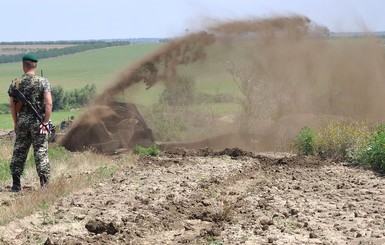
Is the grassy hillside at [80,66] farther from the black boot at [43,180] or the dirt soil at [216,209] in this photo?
the black boot at [43,180]

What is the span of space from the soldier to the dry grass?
0.33 meters

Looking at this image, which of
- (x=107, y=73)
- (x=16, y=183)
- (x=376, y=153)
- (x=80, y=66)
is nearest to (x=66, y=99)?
(x=107, y=73)

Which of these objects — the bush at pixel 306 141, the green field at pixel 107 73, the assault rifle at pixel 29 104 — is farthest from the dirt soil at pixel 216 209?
the green field at pixel 107 73

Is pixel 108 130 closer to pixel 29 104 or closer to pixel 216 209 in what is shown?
pixel 29 104

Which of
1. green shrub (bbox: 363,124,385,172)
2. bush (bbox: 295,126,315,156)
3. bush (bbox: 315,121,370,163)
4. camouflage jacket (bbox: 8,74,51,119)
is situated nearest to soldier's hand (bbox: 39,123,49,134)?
camouflage jacket (bbox: 8,74,51,119)

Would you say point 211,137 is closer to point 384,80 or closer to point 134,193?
point 384,80

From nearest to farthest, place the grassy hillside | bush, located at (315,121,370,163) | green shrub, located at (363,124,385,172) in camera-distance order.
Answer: green shrub, located at (363,124,385,172) < bush, located at (315,121,370,163) < the grassy hillside

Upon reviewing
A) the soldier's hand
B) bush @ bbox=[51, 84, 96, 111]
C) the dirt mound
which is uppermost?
the soldier's hand

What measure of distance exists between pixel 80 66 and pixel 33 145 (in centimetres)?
10494

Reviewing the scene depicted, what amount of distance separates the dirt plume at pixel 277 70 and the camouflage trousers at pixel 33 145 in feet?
28.9

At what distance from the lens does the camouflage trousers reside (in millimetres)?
10969

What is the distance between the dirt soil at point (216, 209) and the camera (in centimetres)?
789

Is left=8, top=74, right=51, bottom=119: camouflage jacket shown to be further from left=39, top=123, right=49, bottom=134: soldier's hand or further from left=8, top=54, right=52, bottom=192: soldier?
left=39, top=123, right=49, bottom=134: soldier's hand

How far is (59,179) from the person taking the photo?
11.4 metres
